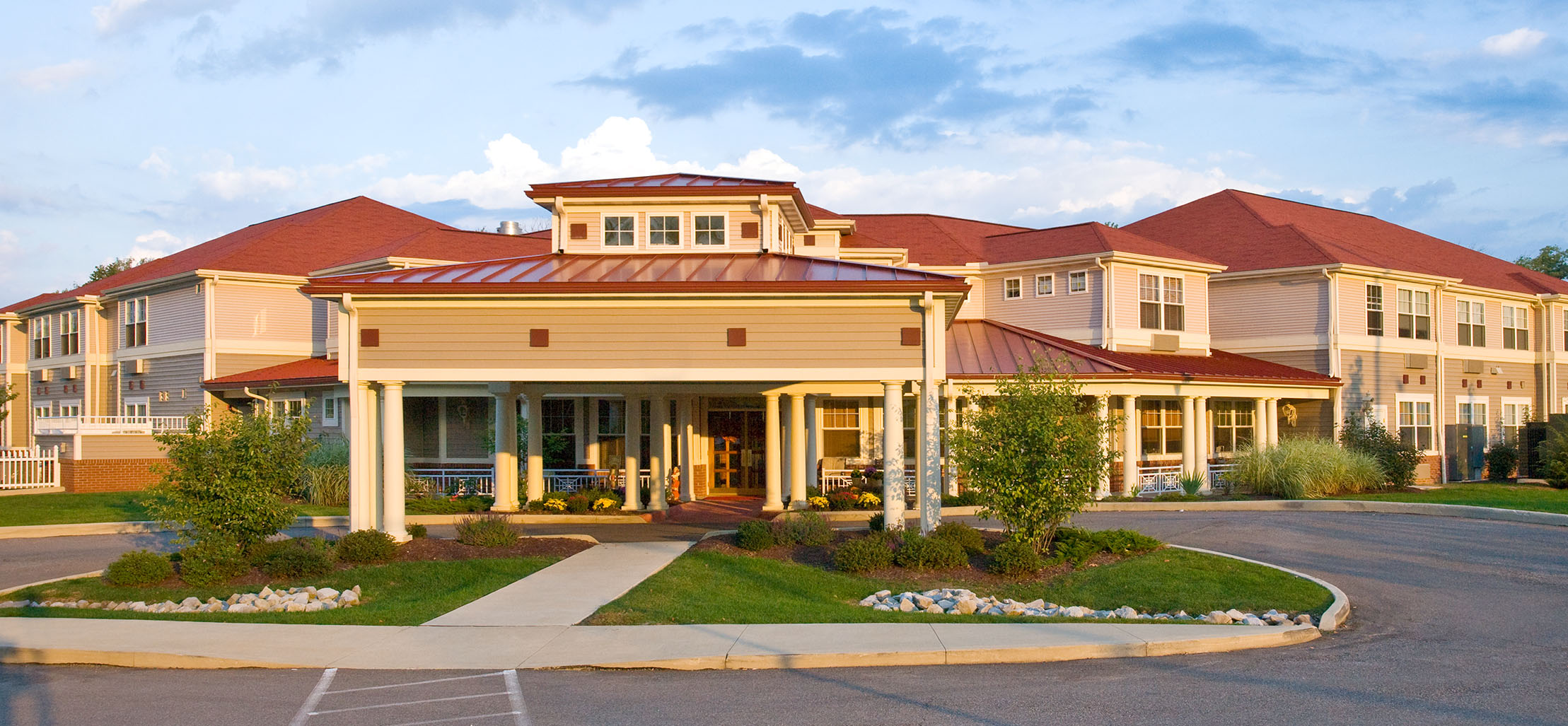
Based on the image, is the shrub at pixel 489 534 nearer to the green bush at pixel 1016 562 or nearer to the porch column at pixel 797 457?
the porch column at pixel 797 457

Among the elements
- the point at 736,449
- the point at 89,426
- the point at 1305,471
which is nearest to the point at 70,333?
the point at 89,426

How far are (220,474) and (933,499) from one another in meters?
10.5

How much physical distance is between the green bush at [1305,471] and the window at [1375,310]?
7.21m

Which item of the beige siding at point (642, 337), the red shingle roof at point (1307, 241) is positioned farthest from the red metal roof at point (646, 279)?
the red shingle roof at point (1307, 241)

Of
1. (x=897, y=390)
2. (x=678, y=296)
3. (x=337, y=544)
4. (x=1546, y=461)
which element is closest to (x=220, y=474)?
(x=337, y=544)

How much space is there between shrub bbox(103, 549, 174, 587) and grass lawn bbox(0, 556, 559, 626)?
15 cm

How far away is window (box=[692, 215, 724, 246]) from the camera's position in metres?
23.3

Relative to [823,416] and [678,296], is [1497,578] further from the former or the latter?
[823,416]

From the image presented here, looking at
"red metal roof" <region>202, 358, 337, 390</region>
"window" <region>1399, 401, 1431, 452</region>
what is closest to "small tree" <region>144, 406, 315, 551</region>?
"red metal roof" <region>202, 358, 337, 390</region>

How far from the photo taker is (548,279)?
18.9 meters

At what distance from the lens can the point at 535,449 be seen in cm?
2606

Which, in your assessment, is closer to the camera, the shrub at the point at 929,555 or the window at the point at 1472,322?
the shrub at the point at 929,555

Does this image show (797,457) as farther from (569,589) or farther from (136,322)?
(136,322)

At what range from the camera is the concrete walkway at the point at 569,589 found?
43.2ft
